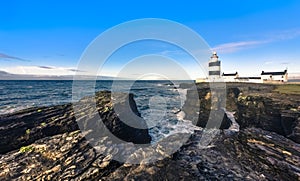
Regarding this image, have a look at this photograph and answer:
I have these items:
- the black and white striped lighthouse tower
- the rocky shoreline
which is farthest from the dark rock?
the black and white striped lighthouse tower

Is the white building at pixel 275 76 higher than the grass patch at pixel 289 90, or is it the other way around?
the white building at pixel 275 76

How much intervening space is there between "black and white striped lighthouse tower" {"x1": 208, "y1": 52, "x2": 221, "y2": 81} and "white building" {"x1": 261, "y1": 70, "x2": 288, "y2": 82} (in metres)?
17.5

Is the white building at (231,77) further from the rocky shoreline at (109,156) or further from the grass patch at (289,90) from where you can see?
the rocky shoreline at (109,156)

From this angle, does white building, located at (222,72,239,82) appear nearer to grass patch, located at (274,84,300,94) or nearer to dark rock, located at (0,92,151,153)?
grass patch, located at (274,84,300,94)

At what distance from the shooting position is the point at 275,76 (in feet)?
234

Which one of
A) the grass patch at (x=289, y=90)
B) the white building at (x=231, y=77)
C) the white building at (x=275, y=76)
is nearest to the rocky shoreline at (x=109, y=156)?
the grass patch at (x=289, y=90)

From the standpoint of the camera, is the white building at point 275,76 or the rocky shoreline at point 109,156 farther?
the white building at point 275,76

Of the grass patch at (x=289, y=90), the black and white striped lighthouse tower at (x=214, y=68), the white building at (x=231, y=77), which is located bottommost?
the grass patch at (x=289, y=90)

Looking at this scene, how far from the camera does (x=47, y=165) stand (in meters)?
8.65

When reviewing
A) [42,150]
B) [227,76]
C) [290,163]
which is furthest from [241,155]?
[227,76]

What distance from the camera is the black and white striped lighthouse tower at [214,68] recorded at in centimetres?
7362

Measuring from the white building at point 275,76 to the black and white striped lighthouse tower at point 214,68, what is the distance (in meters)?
17.5

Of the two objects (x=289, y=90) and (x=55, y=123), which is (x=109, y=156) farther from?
(x=289, y=90)

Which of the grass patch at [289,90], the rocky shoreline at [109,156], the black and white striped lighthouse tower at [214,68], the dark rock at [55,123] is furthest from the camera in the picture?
the black and white striped lighthouse tower at [214,68]
